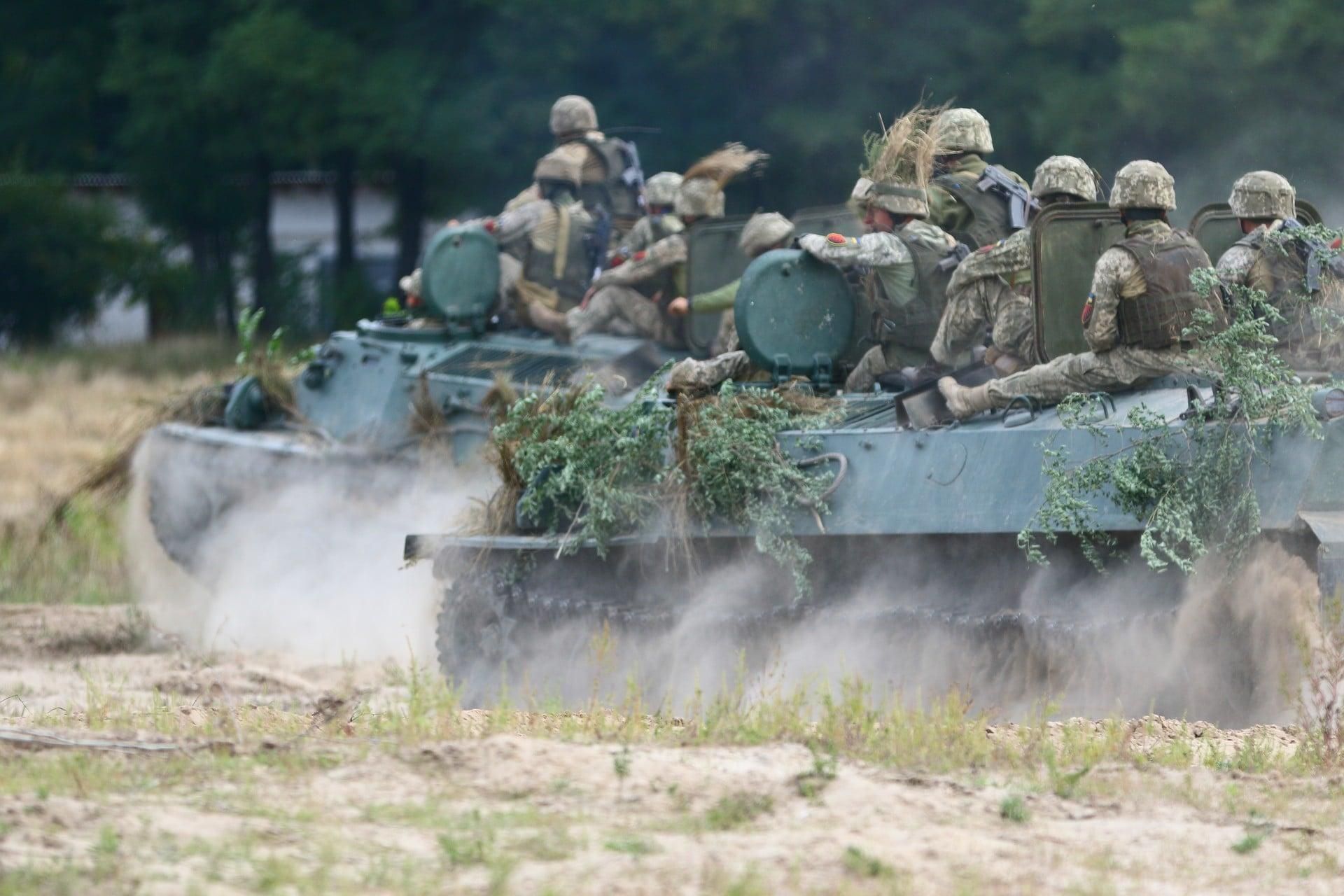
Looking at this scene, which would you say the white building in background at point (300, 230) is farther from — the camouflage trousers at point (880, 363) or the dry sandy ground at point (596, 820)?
the dry sandy ground at point (596, 820)

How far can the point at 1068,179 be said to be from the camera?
909cm

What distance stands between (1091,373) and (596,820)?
335 cm

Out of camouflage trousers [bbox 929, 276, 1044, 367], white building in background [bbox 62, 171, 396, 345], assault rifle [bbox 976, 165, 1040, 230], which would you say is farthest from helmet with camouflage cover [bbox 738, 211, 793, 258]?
white building in background [bbox 62, 171, 396, 345]

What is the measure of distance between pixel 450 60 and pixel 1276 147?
8.94 m

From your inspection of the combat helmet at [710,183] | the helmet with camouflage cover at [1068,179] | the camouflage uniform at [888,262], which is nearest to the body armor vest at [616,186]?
the combat helmet at [710,183]

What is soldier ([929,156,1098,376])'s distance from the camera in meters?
9.11

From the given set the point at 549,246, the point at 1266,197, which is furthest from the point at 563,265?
the point at 1266,197

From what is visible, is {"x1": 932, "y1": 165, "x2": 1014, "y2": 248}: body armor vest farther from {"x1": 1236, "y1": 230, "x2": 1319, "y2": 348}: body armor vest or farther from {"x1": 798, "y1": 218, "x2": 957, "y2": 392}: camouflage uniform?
{"x1": 1236, "y1": 230, "x2": 1319, "y2": 348}: body armor vest

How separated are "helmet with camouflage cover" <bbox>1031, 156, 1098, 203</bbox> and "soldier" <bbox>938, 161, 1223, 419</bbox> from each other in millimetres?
523

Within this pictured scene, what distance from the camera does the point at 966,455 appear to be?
8695 mm

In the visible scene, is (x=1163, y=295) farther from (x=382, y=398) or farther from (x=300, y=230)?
(x=300, y=230)

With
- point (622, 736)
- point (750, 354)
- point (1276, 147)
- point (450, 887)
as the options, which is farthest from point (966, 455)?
point (1276, 147)

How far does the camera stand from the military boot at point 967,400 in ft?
29.2

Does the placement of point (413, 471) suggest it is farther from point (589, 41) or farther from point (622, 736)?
point (589, 41)
